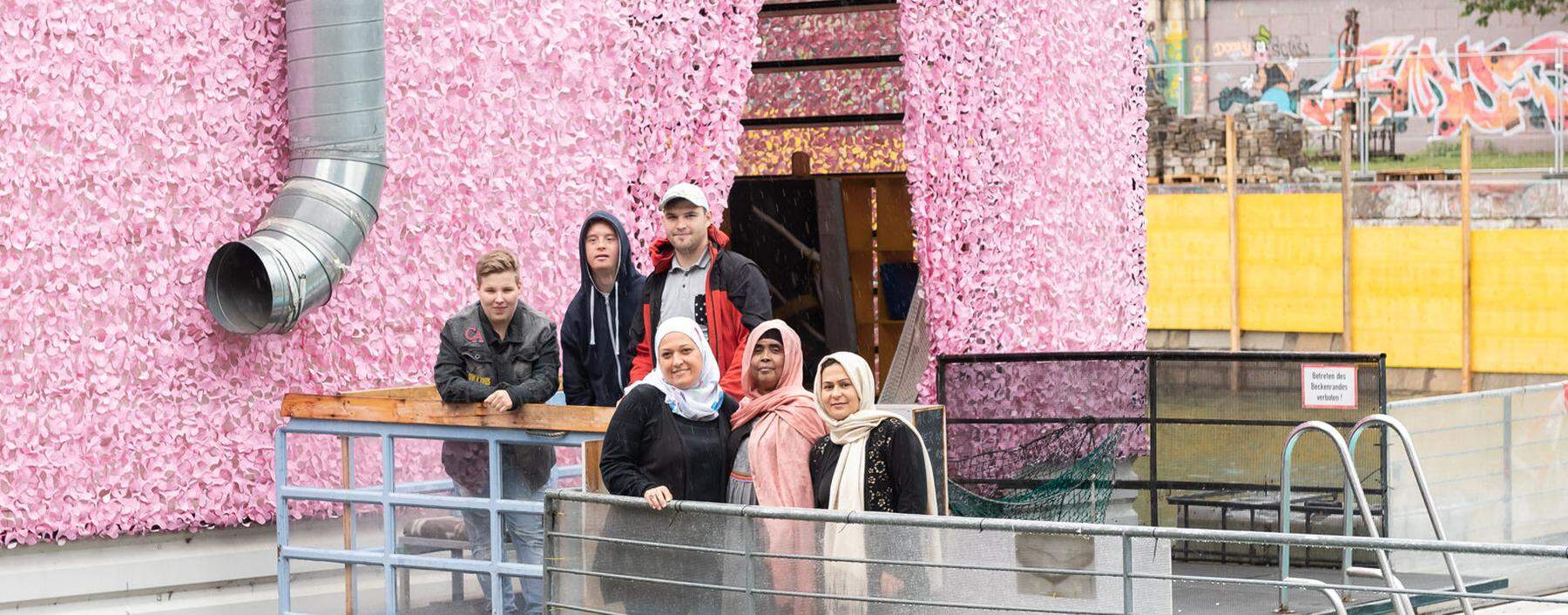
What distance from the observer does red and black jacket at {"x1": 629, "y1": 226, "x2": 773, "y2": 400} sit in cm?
716

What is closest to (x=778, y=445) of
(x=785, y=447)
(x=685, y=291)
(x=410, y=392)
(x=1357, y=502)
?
(x=785, y=447)

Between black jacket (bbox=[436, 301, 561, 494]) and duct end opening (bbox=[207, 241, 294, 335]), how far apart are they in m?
1.15

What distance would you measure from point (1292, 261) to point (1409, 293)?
1.51m

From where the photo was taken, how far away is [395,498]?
7.46 metres

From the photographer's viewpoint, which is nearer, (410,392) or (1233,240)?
(410,392)

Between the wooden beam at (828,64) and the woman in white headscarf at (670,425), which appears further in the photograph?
the wooden beam at (828,64)

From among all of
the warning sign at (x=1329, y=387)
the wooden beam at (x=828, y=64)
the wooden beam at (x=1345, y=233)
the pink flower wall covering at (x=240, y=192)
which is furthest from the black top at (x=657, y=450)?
the wooden beam at (x=1345, y=233)

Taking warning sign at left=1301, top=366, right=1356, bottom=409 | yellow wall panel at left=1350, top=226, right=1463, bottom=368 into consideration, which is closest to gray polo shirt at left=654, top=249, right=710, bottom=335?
warning sign at left=1301, top=366, right=1356, bottom=409

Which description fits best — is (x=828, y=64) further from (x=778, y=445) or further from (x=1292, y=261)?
(x=1292, y=261)

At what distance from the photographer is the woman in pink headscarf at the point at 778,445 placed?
6.14m

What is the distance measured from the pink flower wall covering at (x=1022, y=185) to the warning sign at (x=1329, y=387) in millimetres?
886

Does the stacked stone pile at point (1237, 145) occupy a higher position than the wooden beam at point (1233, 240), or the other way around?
the stacked stone pile at point (1237, 145)

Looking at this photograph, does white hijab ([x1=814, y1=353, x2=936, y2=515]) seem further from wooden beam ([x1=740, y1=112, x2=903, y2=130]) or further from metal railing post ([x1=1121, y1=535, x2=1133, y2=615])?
wooden beam ([x1=740, y1=112, x2=903, y2=130])

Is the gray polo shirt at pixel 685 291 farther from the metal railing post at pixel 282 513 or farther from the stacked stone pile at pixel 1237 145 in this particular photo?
the stacked stone pile at pixel 1237 145
